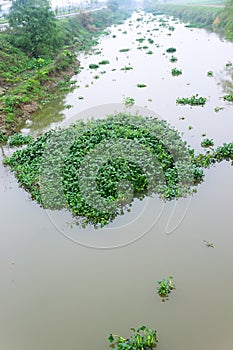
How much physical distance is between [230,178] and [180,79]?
12656mm

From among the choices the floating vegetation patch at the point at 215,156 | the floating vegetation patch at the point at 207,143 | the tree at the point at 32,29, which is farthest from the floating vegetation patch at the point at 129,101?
the tree at the point at 32,29

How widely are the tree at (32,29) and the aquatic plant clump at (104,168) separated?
16.0 meters

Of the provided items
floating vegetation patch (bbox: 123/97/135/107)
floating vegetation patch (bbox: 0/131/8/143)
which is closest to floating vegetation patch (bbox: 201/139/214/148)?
floating vegetation patch (bbox: 123/97/135/107)

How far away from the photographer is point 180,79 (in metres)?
22.0

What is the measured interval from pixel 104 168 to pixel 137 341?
6030mm

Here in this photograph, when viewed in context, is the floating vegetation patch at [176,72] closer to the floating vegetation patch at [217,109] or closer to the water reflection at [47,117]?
the floating vegetation patch at [217,109]

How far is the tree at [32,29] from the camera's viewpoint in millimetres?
26031

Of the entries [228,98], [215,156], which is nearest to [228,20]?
[228,98]

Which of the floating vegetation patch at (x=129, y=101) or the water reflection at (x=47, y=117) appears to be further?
the floating vegetation patch at (x=129, y=101)

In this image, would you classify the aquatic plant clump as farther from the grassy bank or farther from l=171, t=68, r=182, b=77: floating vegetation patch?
l=171, t=68, r=182, b=77: floating vegetation patch

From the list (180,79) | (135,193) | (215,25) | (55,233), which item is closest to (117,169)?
(135,193)

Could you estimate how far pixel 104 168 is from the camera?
1103 centimetres

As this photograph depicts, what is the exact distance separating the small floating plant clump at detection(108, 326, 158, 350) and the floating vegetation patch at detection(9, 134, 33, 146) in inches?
411

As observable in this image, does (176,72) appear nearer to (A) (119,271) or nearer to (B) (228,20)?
(A) (119,271)
